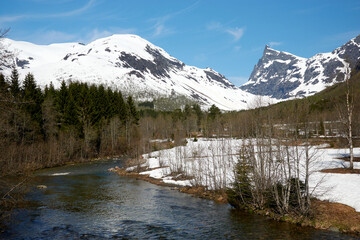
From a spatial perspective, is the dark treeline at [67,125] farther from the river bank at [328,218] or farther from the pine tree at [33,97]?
the river bank at [328,218]

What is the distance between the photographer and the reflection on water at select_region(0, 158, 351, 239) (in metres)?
19.9

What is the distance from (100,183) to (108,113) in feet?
189

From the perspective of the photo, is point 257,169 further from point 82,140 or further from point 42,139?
point 82,140

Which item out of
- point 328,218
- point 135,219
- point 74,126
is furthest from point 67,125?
point 328,218

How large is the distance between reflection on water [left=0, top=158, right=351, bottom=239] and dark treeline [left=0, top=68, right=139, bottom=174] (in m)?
28.0

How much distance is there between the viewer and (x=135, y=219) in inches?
954

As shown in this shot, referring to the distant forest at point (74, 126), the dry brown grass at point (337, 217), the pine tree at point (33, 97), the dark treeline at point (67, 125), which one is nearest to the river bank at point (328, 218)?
the dry brown grass at point (337, 217)

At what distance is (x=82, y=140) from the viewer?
80438 millimetres

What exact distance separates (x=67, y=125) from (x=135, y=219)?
207 feet

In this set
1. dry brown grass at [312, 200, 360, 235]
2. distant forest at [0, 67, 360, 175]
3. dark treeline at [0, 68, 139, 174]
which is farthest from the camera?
dark treeline at [0, 68, 139, 174]

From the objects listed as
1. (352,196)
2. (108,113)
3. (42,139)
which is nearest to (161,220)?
(352,196)

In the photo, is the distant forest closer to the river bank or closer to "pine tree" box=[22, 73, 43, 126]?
"pine tree" box=[22, 73, 43, 126]

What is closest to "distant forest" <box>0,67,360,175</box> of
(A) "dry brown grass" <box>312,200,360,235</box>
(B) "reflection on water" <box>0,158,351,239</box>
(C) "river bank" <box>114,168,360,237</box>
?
(B) "reflection on water" <box>0,158,351,239</box>

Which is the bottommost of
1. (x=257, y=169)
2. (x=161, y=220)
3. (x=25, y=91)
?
(x=161, y=220)
